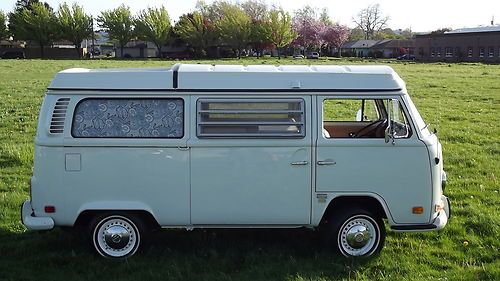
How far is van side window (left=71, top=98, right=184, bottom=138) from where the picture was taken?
572cm

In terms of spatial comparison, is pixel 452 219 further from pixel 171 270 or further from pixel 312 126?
pixel 171 270

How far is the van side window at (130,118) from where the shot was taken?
18.8 feet

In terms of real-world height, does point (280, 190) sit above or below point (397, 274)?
above

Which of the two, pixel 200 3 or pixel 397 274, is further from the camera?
pixel 200 3

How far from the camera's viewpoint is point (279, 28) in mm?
99938

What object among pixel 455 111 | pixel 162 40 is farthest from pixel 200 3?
pixel 455 111

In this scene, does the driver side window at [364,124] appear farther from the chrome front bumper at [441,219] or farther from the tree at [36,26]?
the tree at [36,26]

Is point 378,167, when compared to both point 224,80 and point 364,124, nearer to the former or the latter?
point 364,124

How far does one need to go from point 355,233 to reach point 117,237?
262 centimetres

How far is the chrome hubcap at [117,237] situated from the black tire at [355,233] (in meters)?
2.16

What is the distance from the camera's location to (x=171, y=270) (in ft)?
18.7

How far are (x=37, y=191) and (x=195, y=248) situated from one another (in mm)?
1873

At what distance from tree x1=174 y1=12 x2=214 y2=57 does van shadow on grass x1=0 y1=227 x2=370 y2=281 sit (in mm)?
89915

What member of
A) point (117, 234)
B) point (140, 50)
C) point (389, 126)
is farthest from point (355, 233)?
point (140, 50)
